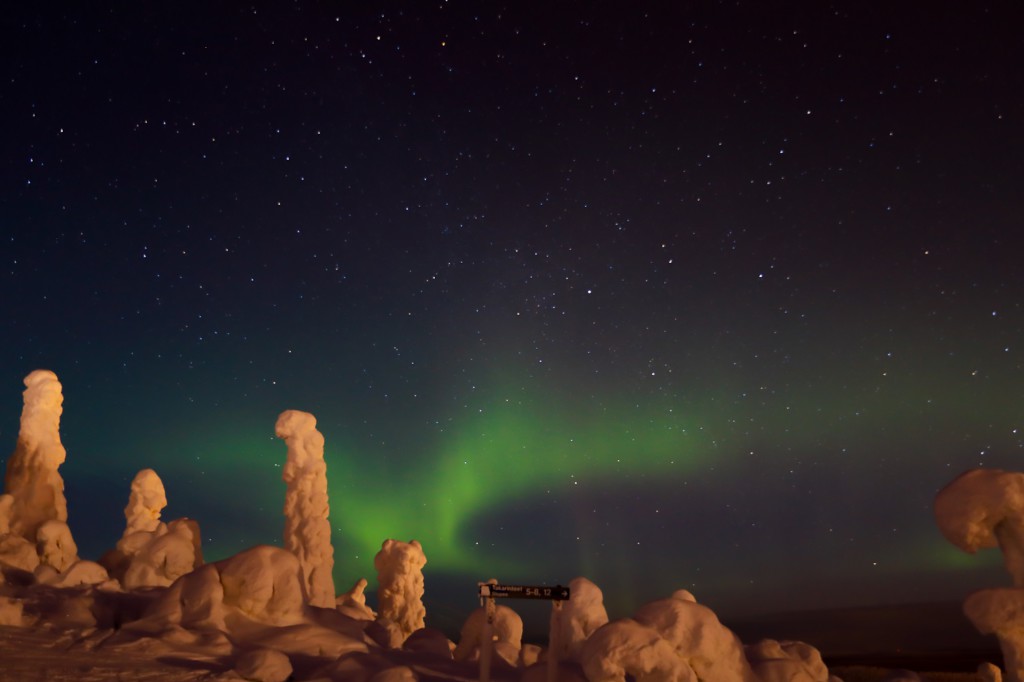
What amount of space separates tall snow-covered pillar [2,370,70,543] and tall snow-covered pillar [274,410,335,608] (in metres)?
11.0

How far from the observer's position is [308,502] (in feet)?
115

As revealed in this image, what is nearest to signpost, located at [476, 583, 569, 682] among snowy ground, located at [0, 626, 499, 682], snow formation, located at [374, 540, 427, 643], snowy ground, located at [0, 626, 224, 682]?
snowy ground, located at [0, 626, 499, 682]

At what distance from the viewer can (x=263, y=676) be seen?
16.8 meters

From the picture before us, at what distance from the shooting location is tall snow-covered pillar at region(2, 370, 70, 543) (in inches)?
1458

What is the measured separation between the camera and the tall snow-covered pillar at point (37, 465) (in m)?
37.0

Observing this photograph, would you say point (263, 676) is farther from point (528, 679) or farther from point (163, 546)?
point (163, 546)

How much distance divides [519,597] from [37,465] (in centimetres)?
3184

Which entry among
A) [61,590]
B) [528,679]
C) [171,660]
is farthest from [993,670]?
[61,590]

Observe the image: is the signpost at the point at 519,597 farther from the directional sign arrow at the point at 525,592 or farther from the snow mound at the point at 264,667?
the snow mound at the point at 264,667

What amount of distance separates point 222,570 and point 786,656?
51.0 ft

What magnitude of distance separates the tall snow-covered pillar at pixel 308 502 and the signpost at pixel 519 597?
19562 mm

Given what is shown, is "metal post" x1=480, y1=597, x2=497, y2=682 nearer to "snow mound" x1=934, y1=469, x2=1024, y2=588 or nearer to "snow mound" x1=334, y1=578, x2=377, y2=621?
"snow mound" x1=934, y1=469, x2=1024, y2=588

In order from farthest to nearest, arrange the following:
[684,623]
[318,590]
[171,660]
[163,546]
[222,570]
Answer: [318,590] < [163,546] < [222,570] < [171,660] < [684,623]

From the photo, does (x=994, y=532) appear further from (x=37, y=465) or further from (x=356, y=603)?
(x=37, y=465)
